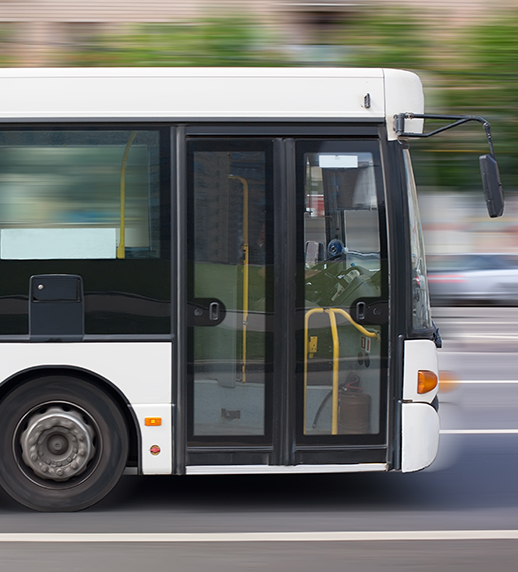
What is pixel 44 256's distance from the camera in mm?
5219

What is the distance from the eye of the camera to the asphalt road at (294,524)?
4.53 m

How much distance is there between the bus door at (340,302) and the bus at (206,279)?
13 millimetres

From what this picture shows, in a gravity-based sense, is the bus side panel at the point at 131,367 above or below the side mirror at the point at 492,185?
below

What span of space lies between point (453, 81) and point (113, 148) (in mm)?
12017

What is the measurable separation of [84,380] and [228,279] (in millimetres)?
1097

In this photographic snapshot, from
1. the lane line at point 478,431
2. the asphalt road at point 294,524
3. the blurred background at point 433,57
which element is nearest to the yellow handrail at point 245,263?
the asphalt road at point 294,524

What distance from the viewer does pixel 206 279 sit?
527cm

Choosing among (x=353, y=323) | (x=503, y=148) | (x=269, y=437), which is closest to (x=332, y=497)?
(x=269, y=437)

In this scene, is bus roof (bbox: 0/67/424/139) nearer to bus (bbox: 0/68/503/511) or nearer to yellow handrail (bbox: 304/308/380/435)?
bus (bbox: 0/68/503/511)

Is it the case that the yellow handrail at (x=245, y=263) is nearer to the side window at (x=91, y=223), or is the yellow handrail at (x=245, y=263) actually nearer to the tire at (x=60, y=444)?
the side window at (x=91, y=223)

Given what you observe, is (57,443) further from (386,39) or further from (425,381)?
(386,39)

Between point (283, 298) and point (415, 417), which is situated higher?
point (283, 298)

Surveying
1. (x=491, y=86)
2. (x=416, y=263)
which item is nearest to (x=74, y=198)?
(x=416, y=263)

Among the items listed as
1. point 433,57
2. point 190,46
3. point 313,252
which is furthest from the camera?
point 433,57
